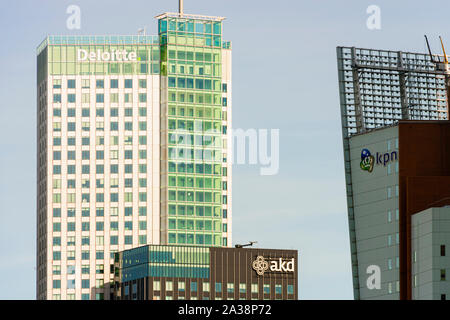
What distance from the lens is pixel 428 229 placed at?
175 m
